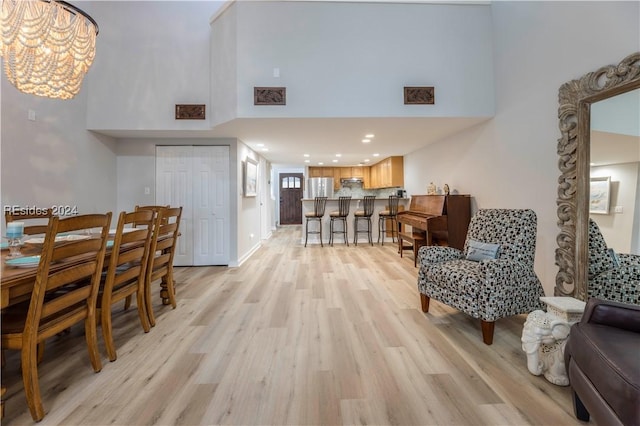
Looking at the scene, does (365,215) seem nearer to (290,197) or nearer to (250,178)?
(250,178)

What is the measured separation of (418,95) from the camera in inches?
126

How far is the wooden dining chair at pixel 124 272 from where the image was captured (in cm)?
174

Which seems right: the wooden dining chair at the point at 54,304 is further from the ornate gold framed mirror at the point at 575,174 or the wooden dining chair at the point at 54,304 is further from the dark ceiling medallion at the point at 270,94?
the ornate gold framed mirror at the point at 575,174

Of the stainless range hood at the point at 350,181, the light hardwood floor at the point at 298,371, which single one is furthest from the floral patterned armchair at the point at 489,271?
the stainless range hood at the point at 350,181

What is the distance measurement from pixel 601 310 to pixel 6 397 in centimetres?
308

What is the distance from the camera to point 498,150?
3.20 meters

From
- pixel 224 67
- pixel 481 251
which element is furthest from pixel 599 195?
pixel 224 67

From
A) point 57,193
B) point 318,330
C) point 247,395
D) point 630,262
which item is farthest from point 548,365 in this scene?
point 57,193

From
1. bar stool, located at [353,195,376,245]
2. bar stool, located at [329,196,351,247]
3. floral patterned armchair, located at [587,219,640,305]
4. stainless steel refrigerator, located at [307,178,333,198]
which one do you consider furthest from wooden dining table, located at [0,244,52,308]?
stainless steel refrigerator, located at [307,178,333,198]

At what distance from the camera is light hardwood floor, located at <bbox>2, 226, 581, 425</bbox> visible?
1330 millimetres

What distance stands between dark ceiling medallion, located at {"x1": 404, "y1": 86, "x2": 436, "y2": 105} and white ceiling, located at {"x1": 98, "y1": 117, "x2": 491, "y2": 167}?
207 mm

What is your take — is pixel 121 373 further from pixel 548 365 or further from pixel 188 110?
pixel 188 110

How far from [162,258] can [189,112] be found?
2122mm

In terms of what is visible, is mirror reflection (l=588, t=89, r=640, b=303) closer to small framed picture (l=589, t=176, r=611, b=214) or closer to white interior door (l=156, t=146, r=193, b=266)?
small framed picture (l=589, t=176, r=611, b=214)
